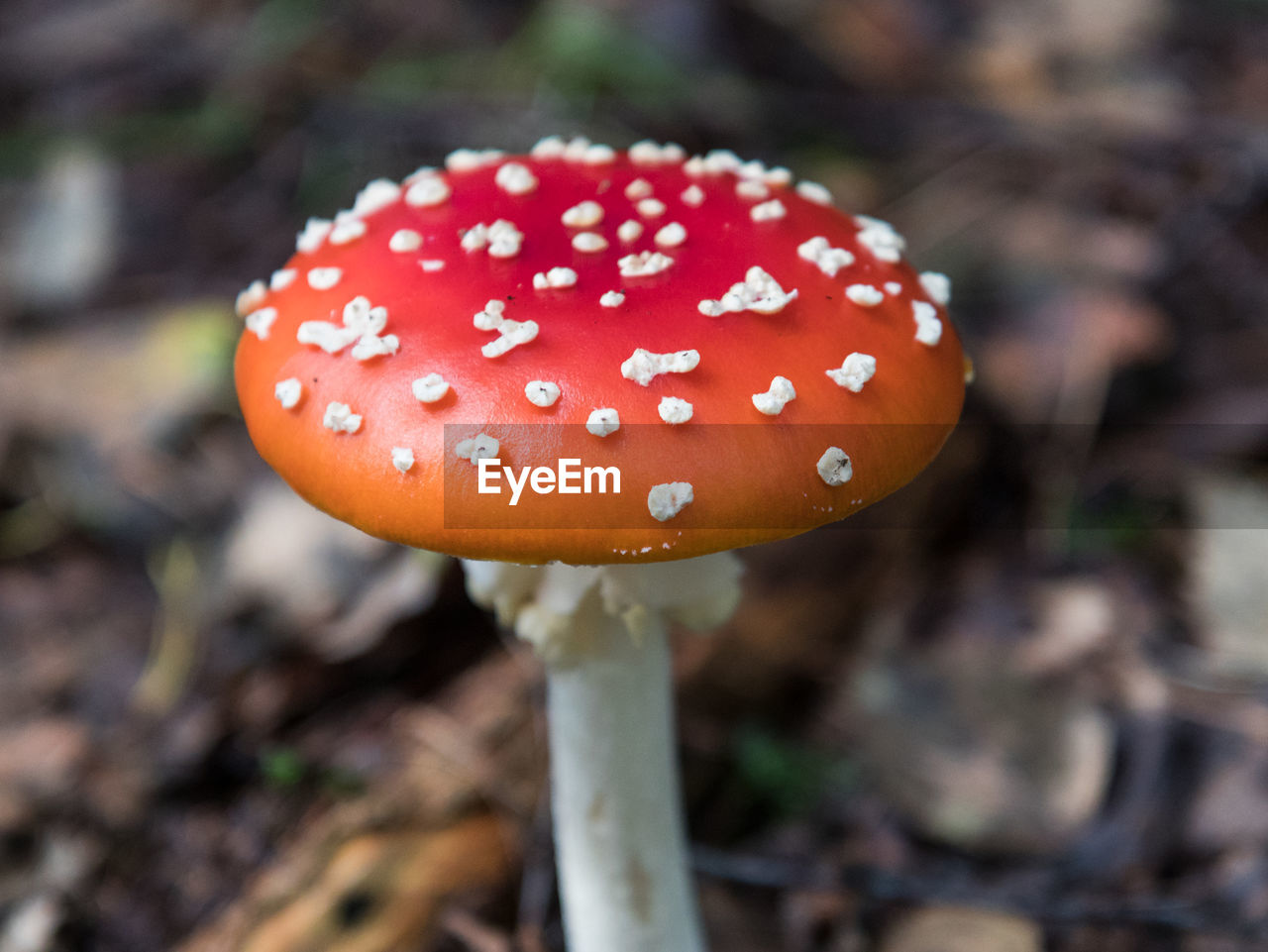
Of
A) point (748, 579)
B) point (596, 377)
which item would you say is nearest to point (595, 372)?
point (596, 377)

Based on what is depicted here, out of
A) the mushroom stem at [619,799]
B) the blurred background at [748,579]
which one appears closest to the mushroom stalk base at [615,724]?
the mushroom stem at [619,799]

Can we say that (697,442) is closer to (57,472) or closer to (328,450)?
(328,450)

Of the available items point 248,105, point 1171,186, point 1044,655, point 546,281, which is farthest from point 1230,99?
point 546,281

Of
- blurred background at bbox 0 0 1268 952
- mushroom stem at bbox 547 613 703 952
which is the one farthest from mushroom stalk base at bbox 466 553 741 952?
blurred background at bbox 0 0 1268 952
